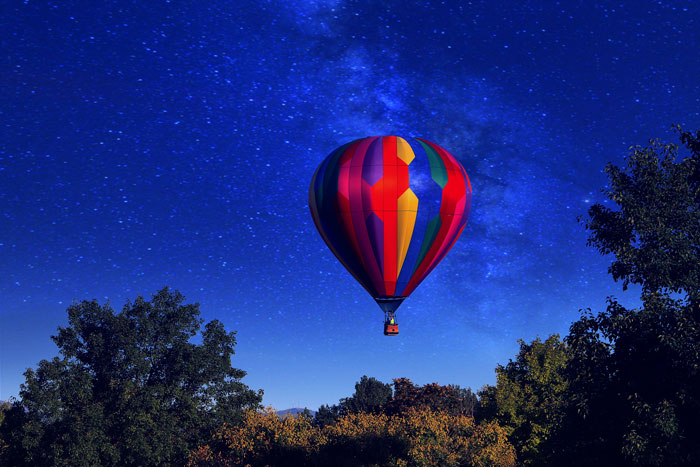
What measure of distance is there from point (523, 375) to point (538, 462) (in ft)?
28.5

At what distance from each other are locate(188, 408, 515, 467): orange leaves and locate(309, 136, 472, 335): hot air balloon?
9.49 m

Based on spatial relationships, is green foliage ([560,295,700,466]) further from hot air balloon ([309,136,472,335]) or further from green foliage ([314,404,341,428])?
green foliage ([314,404,341,428])

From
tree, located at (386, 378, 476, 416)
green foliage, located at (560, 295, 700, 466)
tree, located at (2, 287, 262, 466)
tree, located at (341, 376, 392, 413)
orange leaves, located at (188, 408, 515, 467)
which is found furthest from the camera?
tree, located at (341, 376, 392, 413)

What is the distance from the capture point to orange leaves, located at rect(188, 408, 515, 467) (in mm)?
34625

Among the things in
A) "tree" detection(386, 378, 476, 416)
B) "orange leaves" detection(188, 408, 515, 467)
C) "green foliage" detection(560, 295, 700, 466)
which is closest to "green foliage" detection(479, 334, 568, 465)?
"orange leaves" detection(188, 408, 515, 467)

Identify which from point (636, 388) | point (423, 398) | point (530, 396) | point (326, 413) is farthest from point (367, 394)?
point (636, 388)

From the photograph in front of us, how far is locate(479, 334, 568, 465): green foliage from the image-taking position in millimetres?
48844

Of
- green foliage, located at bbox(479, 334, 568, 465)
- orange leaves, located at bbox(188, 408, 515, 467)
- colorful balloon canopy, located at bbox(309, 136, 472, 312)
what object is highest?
colorful balloon canopy, located at bbox(309, 136, 472, 312)

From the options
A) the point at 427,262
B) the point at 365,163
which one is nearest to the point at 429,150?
the point at 365,163

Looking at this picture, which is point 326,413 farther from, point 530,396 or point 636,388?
point 636,388

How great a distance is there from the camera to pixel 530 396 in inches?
2035

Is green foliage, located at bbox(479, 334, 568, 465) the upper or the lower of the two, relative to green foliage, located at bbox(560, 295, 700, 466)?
upper

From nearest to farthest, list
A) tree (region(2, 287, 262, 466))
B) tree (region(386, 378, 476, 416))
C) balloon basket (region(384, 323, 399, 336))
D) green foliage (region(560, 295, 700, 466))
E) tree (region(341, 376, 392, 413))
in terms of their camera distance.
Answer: green foliage (region(560, 295, 700, 466)), balloon basket (region(384, 323, 399, 336)), tree (region(2, 287, 262, 466)), tree (region(386, 378, 476, 416)), tree (region(341, 376, 392, 413))

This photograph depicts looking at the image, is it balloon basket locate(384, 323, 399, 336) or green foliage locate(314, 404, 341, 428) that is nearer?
balloon basket locate(384, 323, 399, 336)
